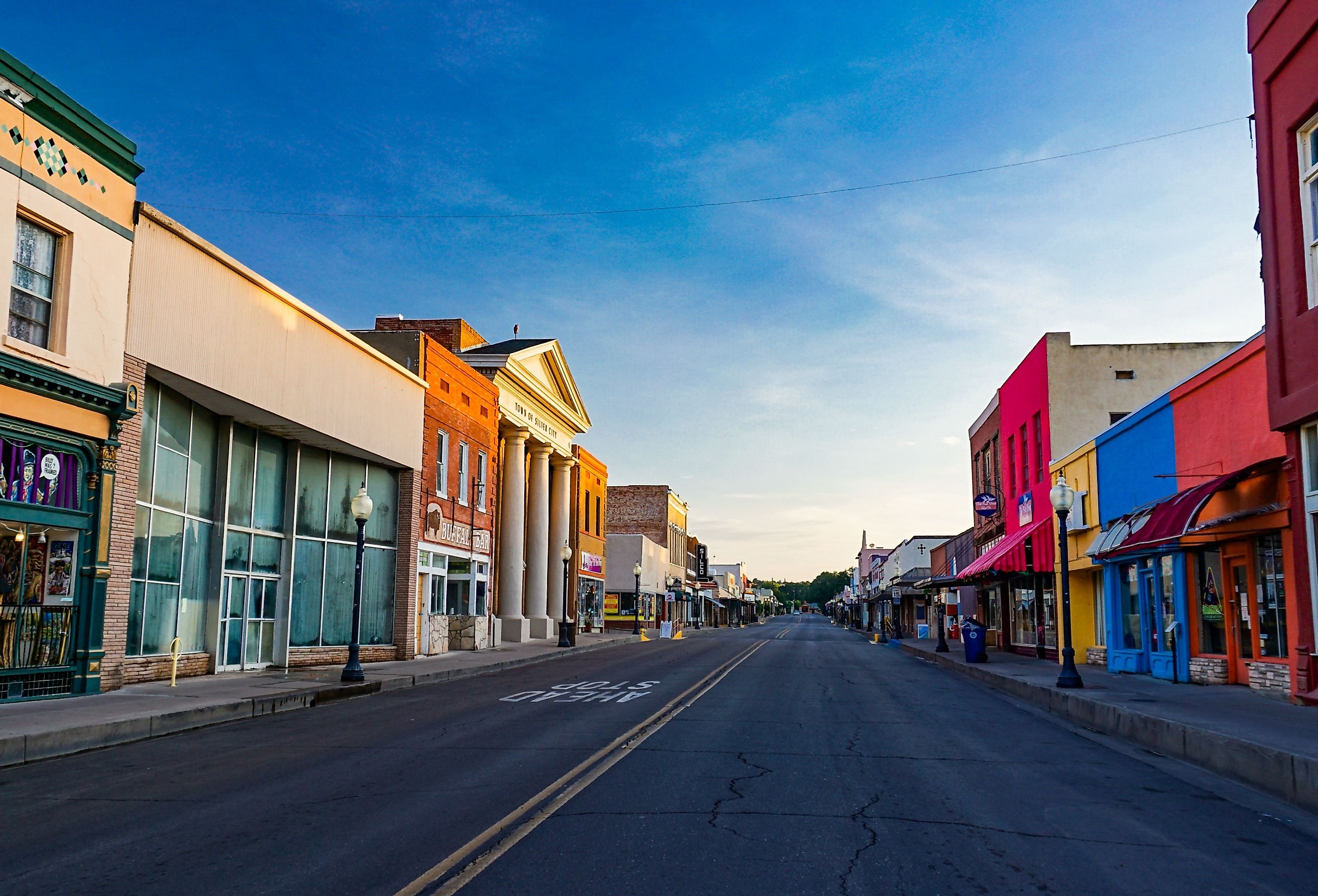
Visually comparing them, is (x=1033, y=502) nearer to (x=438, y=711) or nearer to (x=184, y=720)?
(x=438, y=711)

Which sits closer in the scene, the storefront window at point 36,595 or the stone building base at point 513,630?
the storefront window at point 36,595

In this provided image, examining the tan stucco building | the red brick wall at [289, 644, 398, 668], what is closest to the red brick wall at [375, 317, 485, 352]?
the tan stucco building

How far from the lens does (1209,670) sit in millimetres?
18188

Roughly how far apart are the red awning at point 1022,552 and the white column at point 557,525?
19.9 meters

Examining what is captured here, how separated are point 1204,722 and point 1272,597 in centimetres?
521

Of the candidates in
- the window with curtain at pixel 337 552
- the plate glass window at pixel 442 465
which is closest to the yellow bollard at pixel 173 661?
the window with curtain at pixel 337 552

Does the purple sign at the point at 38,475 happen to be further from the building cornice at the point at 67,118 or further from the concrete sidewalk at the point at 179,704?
the building cornice at the point at 67,118

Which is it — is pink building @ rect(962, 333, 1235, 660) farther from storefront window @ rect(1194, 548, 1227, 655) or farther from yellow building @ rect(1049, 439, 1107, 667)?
storefront window @ rect(1194, 548, 1227, 655)

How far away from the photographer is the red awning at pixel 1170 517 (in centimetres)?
1600

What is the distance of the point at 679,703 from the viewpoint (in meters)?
16.3

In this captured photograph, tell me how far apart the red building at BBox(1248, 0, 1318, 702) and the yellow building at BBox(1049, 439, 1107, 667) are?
9521mm

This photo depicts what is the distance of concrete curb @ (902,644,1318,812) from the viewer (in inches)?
360

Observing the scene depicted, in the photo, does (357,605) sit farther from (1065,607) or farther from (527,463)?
(527,463)

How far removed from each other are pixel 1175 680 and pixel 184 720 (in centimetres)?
1727
